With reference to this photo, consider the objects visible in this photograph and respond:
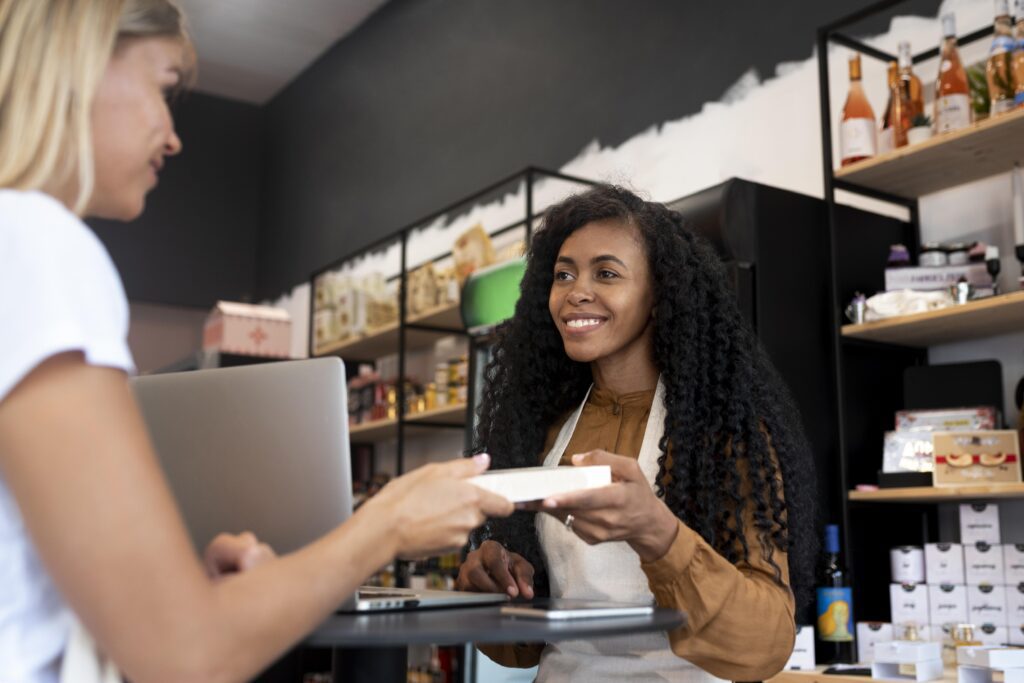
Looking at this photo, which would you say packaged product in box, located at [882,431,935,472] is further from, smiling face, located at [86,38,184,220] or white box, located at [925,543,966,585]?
smiling face, located at [86,38,184,220]

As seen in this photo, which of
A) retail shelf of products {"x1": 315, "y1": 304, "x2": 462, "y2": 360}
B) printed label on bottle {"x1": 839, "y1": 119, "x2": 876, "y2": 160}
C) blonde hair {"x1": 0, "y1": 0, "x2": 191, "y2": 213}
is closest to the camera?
blonde hair {"x1": 0, "y1": 0, "x2": 191, "y2": 213}

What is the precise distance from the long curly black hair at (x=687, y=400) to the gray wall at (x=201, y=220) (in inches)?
230

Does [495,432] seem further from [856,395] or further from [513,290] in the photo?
[513,290]

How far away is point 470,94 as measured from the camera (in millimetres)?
5535

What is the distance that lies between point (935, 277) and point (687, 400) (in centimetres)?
127

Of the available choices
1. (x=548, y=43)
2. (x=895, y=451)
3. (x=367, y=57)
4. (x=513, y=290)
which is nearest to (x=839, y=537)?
(x=895, y=451)

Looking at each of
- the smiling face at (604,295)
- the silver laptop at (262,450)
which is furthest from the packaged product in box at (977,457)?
the silver laptop at (262,450)

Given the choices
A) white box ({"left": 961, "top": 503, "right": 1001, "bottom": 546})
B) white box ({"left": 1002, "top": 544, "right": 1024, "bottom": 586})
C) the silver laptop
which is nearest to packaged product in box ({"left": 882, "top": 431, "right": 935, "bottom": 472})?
white box ({"left": 961, "top": 503, "right": 1001, "bottom": 546})

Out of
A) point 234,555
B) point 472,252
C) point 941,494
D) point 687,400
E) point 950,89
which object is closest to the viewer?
point 234,555

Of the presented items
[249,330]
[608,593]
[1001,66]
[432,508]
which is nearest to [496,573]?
[608,593]

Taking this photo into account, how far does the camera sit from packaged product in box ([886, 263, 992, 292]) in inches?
109

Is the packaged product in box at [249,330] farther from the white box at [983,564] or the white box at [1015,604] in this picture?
the white box at [1015,604]

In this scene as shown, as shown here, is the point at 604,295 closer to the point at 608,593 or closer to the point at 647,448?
the point at 647,448

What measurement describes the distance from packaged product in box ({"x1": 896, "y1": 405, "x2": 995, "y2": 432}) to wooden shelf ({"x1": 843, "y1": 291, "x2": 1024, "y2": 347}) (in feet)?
0.73
